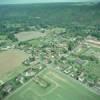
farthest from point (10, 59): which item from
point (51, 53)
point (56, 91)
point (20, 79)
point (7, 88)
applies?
point (56, 91)

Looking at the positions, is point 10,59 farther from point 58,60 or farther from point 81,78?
point 81,78

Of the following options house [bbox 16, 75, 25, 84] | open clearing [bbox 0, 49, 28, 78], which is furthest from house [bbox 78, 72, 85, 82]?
open clearing [bbox 0, 49, 28, 78]

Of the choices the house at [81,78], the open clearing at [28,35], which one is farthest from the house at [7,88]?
the open clearing at [28,35]

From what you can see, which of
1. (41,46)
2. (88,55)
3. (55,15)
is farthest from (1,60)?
(55,15)

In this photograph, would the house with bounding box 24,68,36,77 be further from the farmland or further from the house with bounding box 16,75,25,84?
the house with bounding box 16,75,25,84

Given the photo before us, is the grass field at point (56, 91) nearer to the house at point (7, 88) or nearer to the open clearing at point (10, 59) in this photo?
the house at point (7, 88)

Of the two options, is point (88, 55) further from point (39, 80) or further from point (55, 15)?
point (55, 15)
